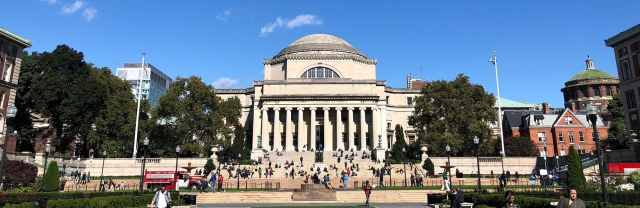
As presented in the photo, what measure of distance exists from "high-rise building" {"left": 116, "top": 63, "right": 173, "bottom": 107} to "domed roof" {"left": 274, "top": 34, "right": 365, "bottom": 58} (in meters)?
49.0

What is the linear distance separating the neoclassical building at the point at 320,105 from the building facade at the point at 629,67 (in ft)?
101

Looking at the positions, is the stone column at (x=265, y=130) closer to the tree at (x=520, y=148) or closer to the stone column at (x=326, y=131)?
the stone column at (x=326, y=131)

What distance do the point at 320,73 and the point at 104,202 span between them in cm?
5779

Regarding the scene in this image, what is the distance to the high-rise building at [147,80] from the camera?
11644cm

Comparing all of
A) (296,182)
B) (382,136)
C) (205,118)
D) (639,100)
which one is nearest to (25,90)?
(205,118)

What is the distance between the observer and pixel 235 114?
194ft

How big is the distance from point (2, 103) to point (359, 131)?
1857 inches

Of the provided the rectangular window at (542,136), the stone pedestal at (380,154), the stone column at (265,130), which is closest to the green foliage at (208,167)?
the stone column at (265,130)

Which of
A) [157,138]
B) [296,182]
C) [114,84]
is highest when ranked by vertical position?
[114,84]

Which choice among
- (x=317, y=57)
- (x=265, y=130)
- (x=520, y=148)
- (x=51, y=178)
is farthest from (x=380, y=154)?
(x=51, y=178)

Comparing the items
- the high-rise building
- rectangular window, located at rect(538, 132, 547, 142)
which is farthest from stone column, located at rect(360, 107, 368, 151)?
the high-rise building

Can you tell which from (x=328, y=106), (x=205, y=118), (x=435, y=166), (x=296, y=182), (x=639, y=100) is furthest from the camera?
(x=328, y=106)

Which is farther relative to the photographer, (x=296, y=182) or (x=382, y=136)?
(x=382, y=136)

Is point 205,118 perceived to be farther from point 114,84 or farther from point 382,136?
point 382,136
